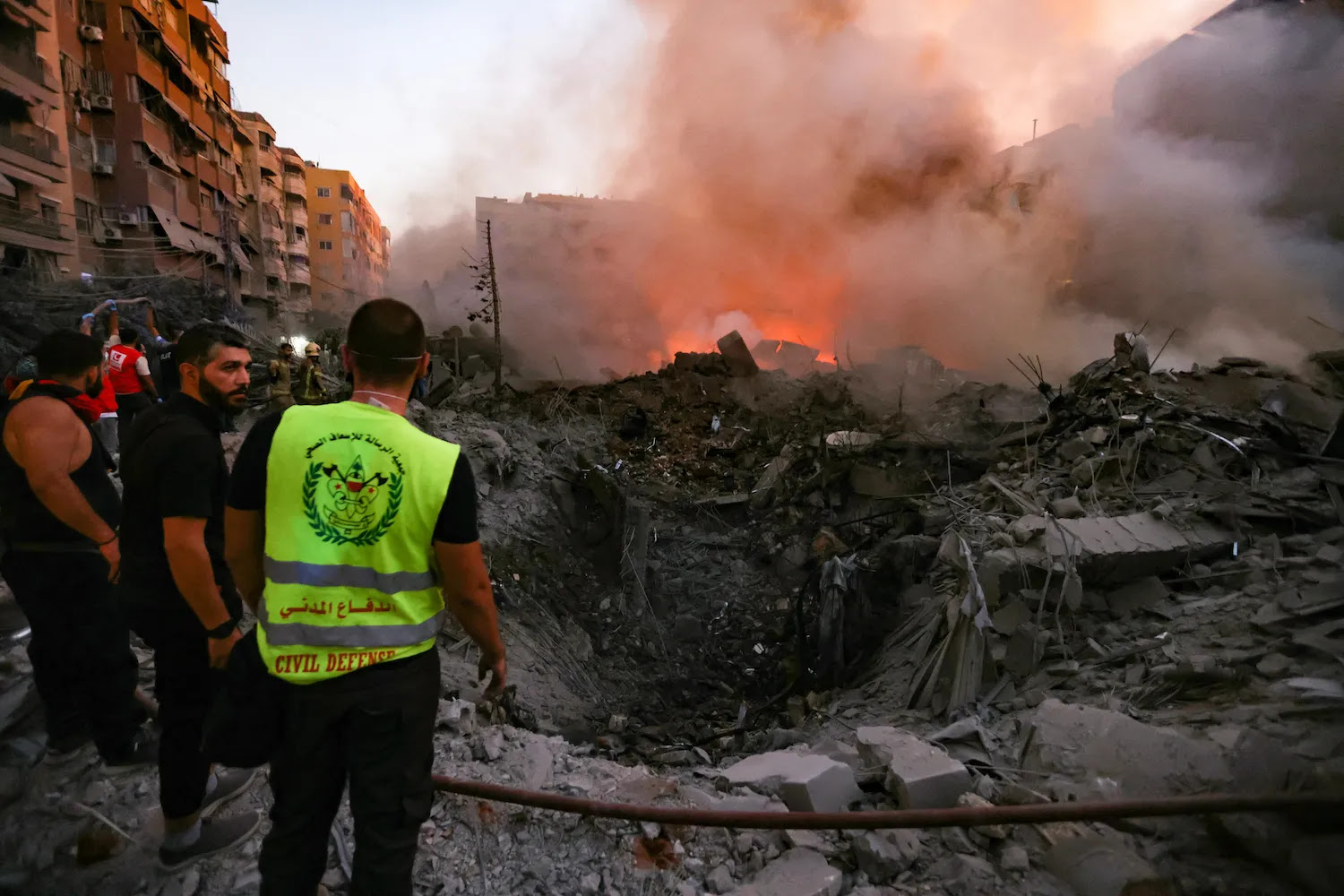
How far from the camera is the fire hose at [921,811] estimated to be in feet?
5.67

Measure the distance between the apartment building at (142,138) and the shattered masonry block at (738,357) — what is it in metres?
19.5

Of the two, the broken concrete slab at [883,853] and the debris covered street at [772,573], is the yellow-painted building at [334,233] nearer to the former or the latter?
the debris covered street at [772,573]

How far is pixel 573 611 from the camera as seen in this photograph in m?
6.71

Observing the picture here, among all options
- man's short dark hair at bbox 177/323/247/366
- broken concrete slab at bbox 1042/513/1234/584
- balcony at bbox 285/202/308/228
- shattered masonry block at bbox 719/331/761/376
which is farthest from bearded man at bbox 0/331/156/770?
balcony at bbox 285/202/308/228

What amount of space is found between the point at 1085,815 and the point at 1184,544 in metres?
3.02

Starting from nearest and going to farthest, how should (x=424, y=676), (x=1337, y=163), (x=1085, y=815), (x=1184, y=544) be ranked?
(x=424, y=676)
(x=1085, y=815)
(x=1184, y=544)
(x=1337, y=163)

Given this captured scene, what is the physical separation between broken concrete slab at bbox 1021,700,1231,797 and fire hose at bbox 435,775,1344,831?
0.37m

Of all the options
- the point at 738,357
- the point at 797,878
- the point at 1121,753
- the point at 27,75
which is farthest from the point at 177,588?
the point at 27,75

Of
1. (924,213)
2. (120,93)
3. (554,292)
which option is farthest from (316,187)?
(924,213)

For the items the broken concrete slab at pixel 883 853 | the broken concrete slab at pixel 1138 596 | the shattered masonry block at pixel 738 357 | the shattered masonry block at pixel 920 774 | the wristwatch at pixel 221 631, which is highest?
the shattered masonry block at pixel 738 357

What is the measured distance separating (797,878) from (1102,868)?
3.05ft

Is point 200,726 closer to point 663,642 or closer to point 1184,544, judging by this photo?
point 663,642

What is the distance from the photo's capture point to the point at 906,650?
15.4 feet

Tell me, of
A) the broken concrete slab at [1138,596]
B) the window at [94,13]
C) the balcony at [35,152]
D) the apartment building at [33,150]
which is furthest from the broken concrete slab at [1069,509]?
the window at [94,13]
